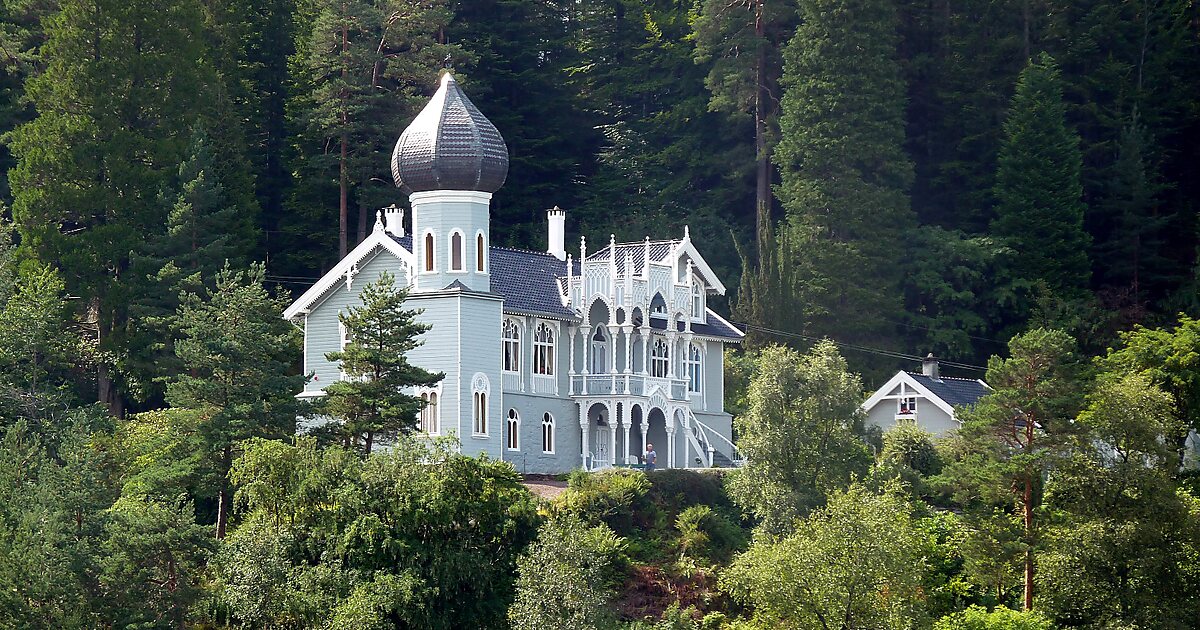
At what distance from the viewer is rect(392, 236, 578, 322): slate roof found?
6272cm

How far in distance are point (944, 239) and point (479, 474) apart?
31.8 metres

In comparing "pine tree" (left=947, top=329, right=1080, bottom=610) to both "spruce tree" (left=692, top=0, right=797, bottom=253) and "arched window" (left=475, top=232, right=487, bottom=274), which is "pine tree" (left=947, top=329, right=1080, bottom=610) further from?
"spruce tree" (left=692, top=0, right=797, bottom=253)

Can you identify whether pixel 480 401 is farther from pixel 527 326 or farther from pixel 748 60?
pixel 748 60

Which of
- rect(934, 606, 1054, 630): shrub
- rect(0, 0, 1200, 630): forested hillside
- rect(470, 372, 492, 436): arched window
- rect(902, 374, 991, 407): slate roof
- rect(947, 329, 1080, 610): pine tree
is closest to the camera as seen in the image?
rect(0, 0, 1200, 630): forested hillside

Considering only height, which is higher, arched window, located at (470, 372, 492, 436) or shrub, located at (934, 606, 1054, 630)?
arched window, located at (470, 372, 492, 436)

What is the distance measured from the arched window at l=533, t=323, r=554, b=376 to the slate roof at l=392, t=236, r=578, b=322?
59 centimetres

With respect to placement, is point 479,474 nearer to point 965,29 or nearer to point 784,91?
point 784,91

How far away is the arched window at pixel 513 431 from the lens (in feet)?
202

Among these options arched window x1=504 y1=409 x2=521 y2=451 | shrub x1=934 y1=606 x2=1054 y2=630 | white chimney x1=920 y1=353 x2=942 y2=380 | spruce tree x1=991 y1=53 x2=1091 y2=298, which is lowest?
shrub x1=934 y1=606 x2=1054 y2=630

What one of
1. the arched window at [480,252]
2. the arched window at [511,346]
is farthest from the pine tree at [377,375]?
the arched window at [511,346]

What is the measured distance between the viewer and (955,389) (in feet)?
233

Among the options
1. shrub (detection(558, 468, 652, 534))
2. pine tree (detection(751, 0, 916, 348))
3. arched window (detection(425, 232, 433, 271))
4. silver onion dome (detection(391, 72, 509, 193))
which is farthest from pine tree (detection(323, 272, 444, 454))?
pine tree (detection(751, 0, 916, 348))

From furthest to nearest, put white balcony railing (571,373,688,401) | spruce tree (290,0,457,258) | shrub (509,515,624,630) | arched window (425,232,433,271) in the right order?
spruce tree (290,0,457,258) < white balcony railing (571,373,688,401) < arched window (425,232,433,271) < shrub (509,515,624,630)

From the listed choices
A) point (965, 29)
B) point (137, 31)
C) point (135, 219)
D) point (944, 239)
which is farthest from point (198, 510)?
point (965, 29)
